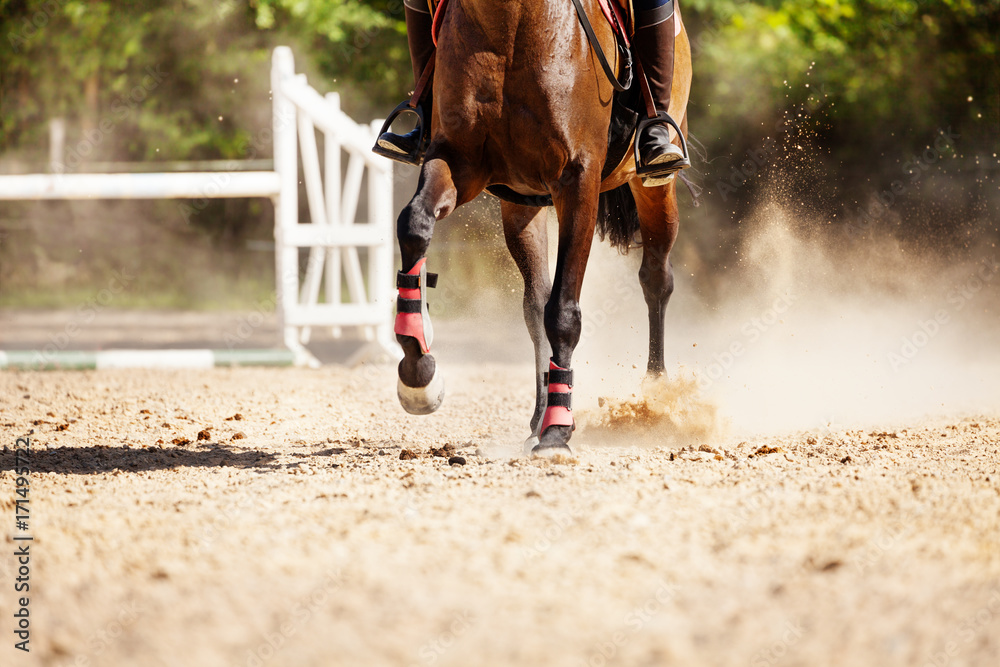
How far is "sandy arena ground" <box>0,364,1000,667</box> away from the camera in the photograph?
1785 mm

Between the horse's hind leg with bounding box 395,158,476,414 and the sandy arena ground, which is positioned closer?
the sandy arena ground

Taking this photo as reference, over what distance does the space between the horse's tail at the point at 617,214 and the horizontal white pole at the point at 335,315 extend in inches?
123

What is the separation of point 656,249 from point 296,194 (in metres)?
3.35

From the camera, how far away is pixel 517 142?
349 cm

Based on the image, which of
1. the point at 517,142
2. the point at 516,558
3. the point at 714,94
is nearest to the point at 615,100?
the point at 517,142

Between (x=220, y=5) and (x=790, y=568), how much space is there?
16322 mm

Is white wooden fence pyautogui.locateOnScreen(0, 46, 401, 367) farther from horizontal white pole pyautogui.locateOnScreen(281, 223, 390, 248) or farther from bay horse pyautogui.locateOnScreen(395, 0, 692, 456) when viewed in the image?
bay horse pyautogui.locateOnScreen(395, 0, 692, 456)

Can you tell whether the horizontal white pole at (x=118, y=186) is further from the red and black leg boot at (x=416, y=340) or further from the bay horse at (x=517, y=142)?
the red and black leg boot at (x=416, y=340)

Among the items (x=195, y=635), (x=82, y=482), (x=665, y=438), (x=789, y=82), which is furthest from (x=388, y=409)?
(x=789, y=82)

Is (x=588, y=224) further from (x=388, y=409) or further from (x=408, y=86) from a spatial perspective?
(x=408, y=86)

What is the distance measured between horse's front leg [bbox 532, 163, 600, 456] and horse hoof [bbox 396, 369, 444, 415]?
1.47 ft

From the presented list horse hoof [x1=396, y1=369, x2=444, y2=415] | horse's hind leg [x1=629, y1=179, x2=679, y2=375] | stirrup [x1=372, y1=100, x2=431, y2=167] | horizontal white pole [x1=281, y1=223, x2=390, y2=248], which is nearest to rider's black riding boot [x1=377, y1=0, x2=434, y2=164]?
stirrup [x1=372, y1=100, x2=431, y2=167]

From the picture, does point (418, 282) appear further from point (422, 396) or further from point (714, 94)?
point (714, 94)

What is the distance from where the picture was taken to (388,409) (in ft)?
18.2
